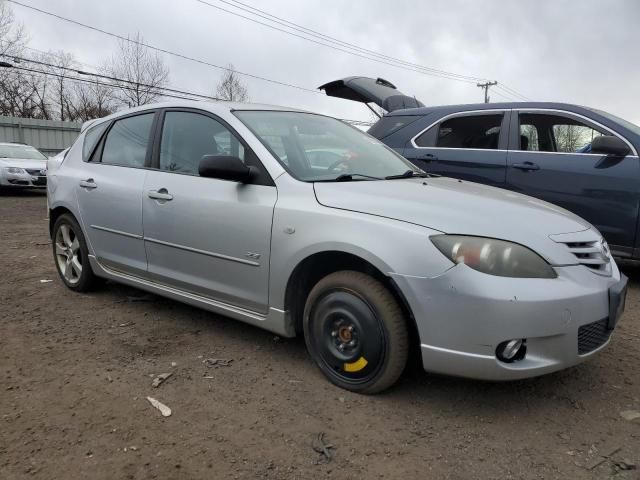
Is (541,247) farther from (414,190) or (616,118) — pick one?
(616,118)

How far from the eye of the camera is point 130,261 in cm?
391

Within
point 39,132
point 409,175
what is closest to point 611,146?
point 409,175

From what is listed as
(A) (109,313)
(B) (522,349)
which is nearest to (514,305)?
(B) (522,349)

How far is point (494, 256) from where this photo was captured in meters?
2.43

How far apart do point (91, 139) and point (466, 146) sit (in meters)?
3.68

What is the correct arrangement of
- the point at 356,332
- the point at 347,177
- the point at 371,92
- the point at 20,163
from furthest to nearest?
the point at 20,163
the point at 371,92
the point at 347,177
the point at 356,332

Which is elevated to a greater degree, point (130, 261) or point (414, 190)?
point (414, 190)

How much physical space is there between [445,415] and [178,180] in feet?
7.25

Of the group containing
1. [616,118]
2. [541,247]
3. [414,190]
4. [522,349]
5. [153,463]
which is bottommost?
[153,463]

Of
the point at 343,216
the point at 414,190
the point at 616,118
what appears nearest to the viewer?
the point at 343,216

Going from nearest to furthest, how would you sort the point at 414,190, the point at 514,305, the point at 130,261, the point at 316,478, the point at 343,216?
1. the point at 316,478
2. the point at 514,305
3. the point at 343,216
4. the point at 414,190
5. the point at 130,261

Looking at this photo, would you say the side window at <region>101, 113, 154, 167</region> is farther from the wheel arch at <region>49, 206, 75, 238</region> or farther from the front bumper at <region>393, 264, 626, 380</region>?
the front bumper at <region>393, 264, 626, 380</region>

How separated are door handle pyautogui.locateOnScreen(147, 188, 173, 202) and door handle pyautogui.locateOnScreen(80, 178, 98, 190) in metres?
0.77

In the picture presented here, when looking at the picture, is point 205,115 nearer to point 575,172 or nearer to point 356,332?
point 356,332
